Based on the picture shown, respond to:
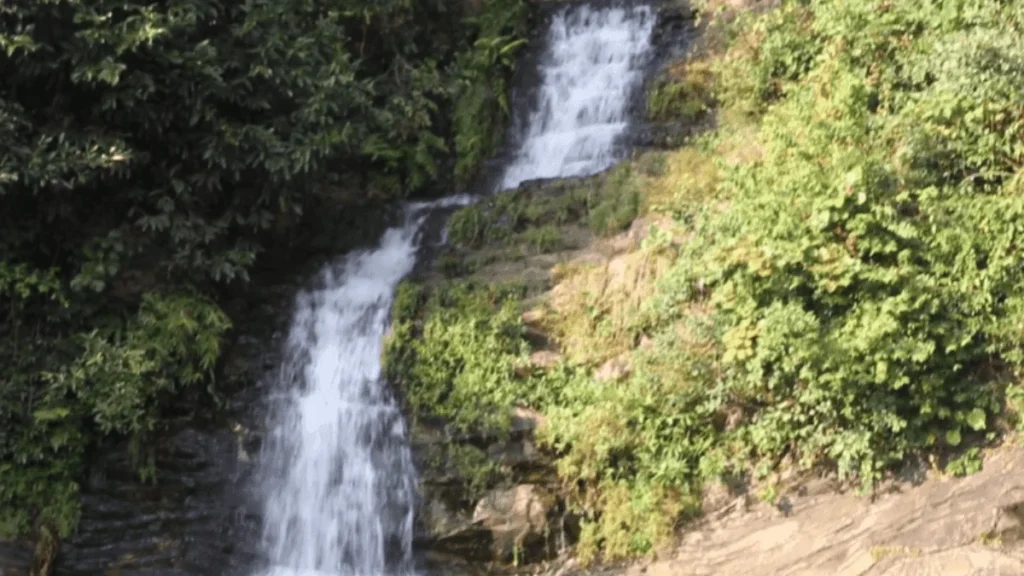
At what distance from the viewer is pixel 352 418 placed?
30.5ft

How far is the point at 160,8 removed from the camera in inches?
376

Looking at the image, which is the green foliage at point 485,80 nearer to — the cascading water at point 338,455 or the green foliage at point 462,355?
the cascading water at point 338,455

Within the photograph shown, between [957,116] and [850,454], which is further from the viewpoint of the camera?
[957,116]

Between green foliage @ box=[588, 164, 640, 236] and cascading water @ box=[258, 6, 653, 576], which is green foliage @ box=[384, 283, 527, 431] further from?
green foliage @ box=[588, 164, 640, 236]

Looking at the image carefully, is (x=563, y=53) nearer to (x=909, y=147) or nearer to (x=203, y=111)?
(x=203, y=111)

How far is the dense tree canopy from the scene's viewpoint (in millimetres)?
8797

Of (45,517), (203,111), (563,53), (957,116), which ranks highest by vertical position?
(563,53)

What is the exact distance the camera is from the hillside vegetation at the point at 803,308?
6730 mm

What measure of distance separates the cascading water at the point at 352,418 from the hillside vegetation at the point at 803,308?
0.58 meters

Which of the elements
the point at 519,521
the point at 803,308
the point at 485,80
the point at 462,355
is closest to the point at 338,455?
the point at 462,355

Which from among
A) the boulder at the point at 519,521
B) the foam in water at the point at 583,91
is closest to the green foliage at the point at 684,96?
the foam in water at the point at 583,91

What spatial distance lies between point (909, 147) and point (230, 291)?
7.32 metres

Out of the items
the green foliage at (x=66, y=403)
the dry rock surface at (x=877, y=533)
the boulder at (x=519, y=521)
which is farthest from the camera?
the green foliage at (x=66, y=403)

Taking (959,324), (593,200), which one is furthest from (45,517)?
(959,324)
